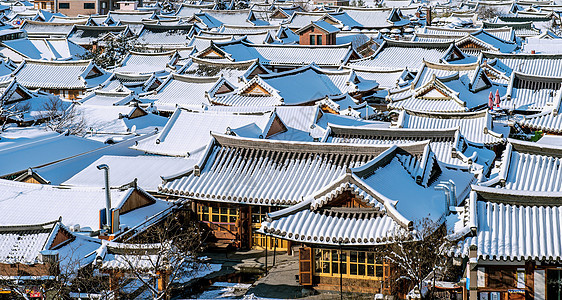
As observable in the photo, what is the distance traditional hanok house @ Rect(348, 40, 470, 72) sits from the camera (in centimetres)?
6675

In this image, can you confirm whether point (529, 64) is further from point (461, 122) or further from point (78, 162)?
point (78, 162)

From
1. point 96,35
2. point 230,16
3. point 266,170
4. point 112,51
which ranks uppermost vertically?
point 230,16

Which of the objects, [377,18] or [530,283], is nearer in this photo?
[530,283]

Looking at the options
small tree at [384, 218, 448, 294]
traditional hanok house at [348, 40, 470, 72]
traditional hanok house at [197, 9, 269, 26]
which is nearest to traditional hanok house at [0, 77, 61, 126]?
traditional hanok house at [348, 40, 470, 72]

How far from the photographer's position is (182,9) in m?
133

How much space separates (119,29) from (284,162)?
70031 mm

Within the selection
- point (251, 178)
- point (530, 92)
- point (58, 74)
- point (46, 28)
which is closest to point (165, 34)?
point (46, 28)

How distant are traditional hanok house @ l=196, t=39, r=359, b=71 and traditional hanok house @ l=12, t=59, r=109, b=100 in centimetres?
957

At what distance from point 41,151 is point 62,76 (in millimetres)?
30237

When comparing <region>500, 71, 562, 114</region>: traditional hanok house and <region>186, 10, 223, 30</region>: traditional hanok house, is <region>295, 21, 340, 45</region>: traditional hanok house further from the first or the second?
<region>500, 71, 562, 114</region>: traditional hanok house

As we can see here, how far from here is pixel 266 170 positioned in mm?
30312

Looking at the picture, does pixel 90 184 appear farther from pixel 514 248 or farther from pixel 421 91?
pixel 421 91

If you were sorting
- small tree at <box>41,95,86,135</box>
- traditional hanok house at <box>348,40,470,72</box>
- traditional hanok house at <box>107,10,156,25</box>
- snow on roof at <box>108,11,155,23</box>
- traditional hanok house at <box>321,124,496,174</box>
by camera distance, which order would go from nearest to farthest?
traditional hanok house at <box>321,124,496,174</box> → small tree at <box>41,95,86,135</box> → traditional hanok house at <box>348,40,470,72</box> → traditional hanok house at <box>107,10,156,25</box> → snow on roof at <box>108,11,155,23</box>

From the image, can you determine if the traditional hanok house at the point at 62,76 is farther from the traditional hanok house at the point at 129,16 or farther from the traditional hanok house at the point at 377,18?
the traditional hanok house at the point at 129,16
